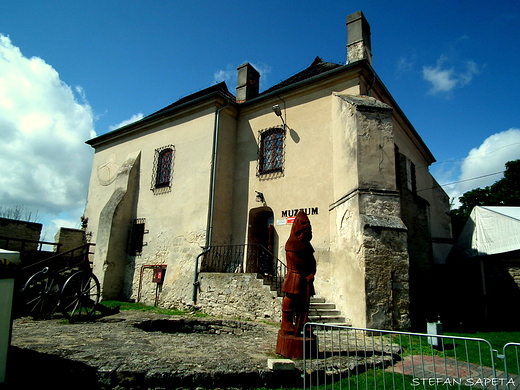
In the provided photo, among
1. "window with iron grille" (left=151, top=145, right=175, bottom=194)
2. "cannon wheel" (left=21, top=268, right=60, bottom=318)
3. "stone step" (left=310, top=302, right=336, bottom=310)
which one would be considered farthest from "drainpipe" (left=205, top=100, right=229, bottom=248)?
"cannon wheel" (left=21, top=268, right=60, bottom=318)

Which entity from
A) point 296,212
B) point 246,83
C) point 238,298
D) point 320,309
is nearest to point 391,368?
point 320,309

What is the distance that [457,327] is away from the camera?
8.90 meters

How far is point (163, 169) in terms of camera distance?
50.0 ft

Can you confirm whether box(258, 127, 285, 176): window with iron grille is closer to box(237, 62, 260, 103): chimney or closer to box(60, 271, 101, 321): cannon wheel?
box(237, 62, 260, 103): chimney

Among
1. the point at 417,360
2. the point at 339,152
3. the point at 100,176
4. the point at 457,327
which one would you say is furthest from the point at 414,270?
the point at 100,176

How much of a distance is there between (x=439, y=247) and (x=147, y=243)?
12.9 meters

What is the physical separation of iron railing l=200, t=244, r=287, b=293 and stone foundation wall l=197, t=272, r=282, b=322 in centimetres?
67

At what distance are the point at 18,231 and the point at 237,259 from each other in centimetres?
1052

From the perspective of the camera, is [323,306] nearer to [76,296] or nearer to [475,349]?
[475,349]

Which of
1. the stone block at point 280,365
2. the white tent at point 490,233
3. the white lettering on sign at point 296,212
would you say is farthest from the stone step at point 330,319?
the white tent at point 490,233

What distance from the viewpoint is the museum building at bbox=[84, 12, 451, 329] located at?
353 inches

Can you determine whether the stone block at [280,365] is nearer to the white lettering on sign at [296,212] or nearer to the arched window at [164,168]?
the white lettering on sign at [296,212]

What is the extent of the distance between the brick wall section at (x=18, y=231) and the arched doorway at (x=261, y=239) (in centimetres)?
1034

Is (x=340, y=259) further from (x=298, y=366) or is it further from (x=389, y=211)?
(x=298, y=366)
